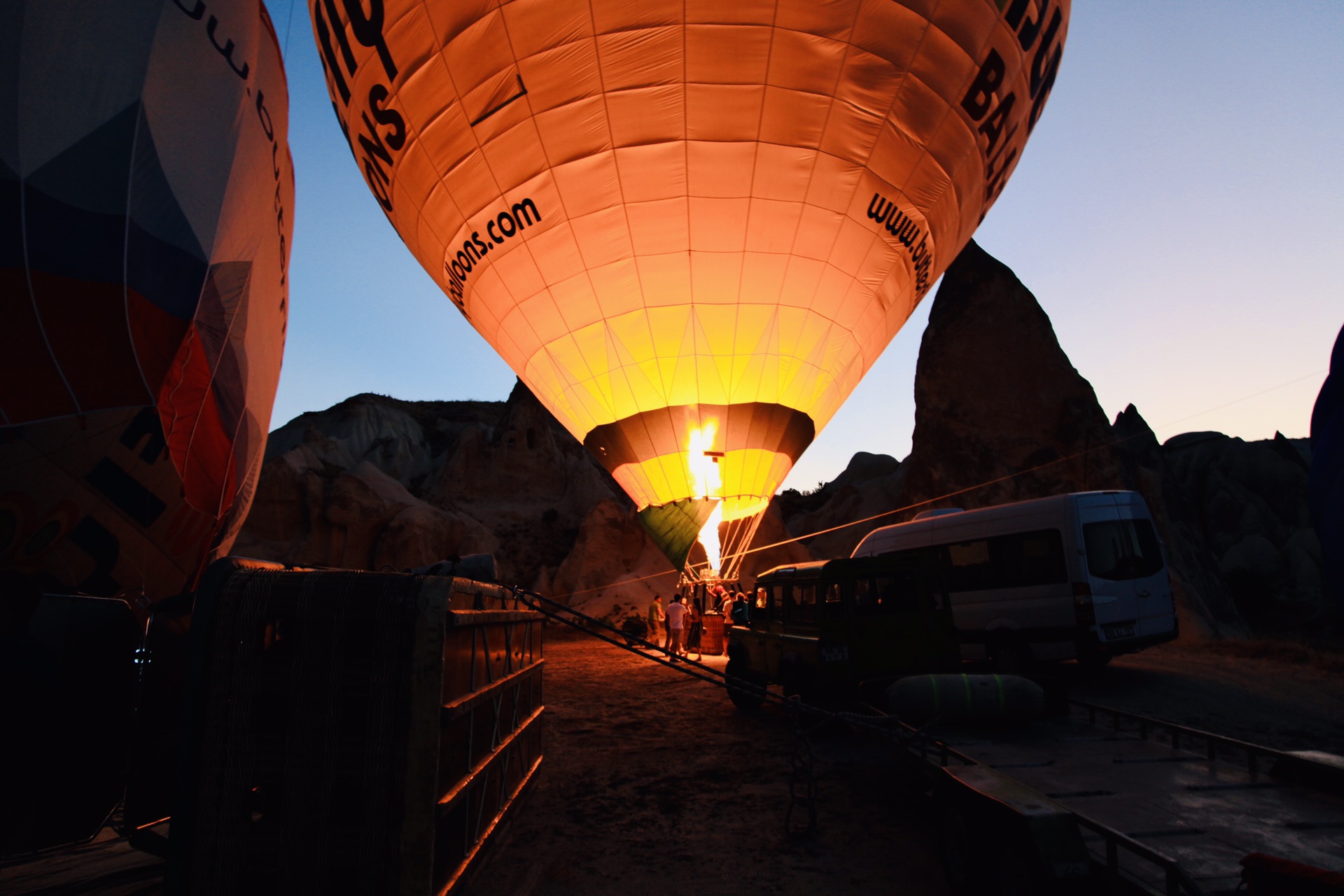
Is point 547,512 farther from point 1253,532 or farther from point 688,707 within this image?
point 1253,532

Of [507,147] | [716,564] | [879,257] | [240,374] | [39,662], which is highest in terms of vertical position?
[507,147]

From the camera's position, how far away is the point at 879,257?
40.7ft

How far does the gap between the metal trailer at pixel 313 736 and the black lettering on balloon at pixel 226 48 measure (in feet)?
24.1

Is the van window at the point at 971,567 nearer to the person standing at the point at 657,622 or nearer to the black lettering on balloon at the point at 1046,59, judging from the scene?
the black lettering on balloon at the point at 1046,59

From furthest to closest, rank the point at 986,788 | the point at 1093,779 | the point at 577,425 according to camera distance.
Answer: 1. the point at 577,425
2. the point at 1093,779
3. the point at 986,788

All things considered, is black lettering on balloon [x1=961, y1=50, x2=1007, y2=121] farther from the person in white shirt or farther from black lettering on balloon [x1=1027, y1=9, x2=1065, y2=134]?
the person in white shirt

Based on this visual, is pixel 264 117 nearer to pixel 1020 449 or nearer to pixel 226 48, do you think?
pixel 226 48

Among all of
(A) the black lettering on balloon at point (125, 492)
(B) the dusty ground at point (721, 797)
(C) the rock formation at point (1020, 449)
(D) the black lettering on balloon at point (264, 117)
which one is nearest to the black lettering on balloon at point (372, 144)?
(D) the black lettering on balloon at point (264, 117)

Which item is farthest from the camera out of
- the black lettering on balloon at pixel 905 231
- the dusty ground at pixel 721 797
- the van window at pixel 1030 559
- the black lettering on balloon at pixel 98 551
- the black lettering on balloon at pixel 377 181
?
the black lettering on balloon at pixel 377 181

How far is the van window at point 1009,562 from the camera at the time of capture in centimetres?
988

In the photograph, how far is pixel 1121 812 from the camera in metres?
3.50

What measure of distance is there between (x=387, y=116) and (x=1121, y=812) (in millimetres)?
12751

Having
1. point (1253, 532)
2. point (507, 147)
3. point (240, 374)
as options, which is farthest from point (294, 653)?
point (1253, 532)

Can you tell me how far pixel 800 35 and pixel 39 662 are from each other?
10.5 m
